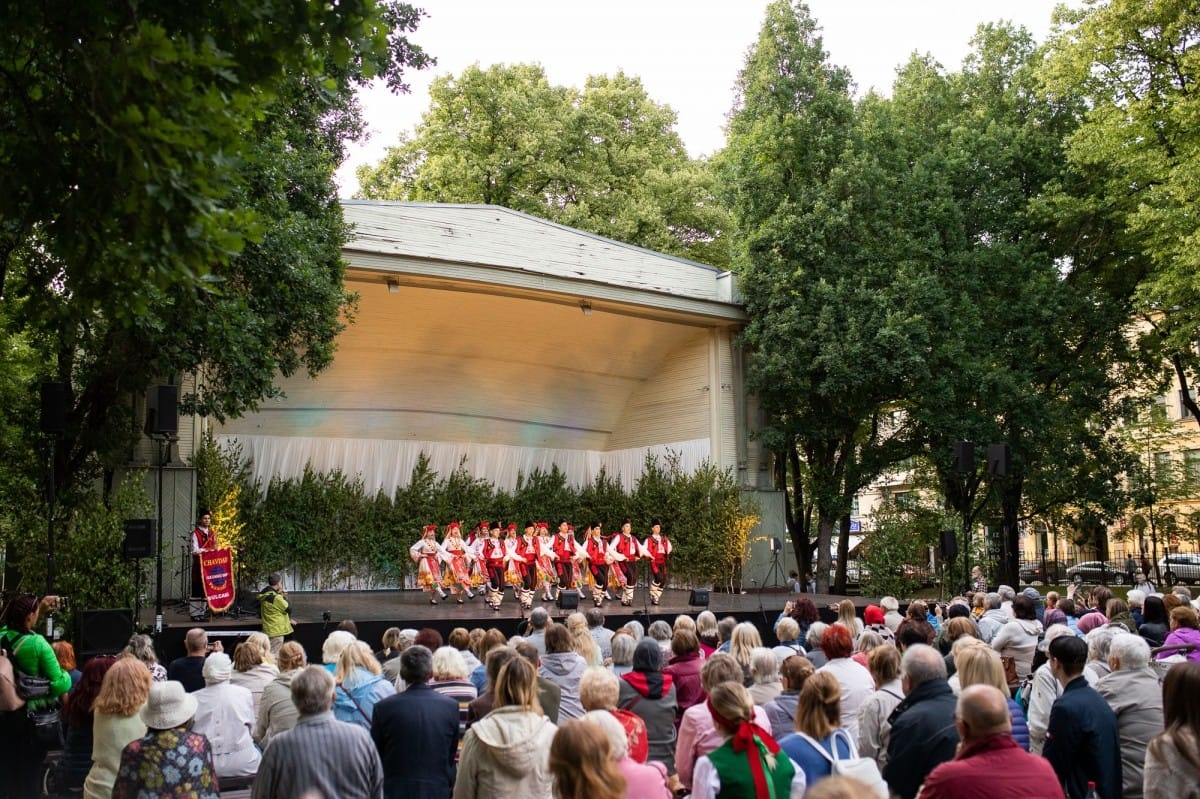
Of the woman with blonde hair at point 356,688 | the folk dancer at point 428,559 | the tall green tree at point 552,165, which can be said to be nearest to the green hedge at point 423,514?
the folk dancer at point 428,559

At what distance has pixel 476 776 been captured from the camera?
3701 mm

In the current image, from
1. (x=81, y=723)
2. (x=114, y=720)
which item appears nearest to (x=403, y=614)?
(x=81, y=723)

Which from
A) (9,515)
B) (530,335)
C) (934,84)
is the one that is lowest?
(9,515)

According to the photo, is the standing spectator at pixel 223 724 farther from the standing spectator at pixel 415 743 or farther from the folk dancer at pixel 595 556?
the folk dancer at pixel 595 556

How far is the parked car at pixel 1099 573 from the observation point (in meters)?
27.9

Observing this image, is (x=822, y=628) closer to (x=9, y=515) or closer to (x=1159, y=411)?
(x=9, y=515)

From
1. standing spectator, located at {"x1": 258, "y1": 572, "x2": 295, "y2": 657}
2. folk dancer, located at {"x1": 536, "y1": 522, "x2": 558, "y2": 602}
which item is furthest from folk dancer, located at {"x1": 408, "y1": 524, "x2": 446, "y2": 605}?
standing spectator, located at {"x1": 258, "y1": 572, "x2": 295, "y2": 657}

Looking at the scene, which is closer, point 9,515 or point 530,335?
point 9,515

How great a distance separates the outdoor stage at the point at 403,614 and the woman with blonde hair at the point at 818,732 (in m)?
6.99

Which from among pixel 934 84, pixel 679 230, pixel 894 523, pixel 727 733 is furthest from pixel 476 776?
pixel 679 230

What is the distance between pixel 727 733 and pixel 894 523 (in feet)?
61.2

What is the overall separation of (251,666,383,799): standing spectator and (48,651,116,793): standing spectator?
1658mm

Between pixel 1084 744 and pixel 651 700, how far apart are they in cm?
186

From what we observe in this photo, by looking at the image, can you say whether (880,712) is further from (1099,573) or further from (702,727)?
(1099,573)
